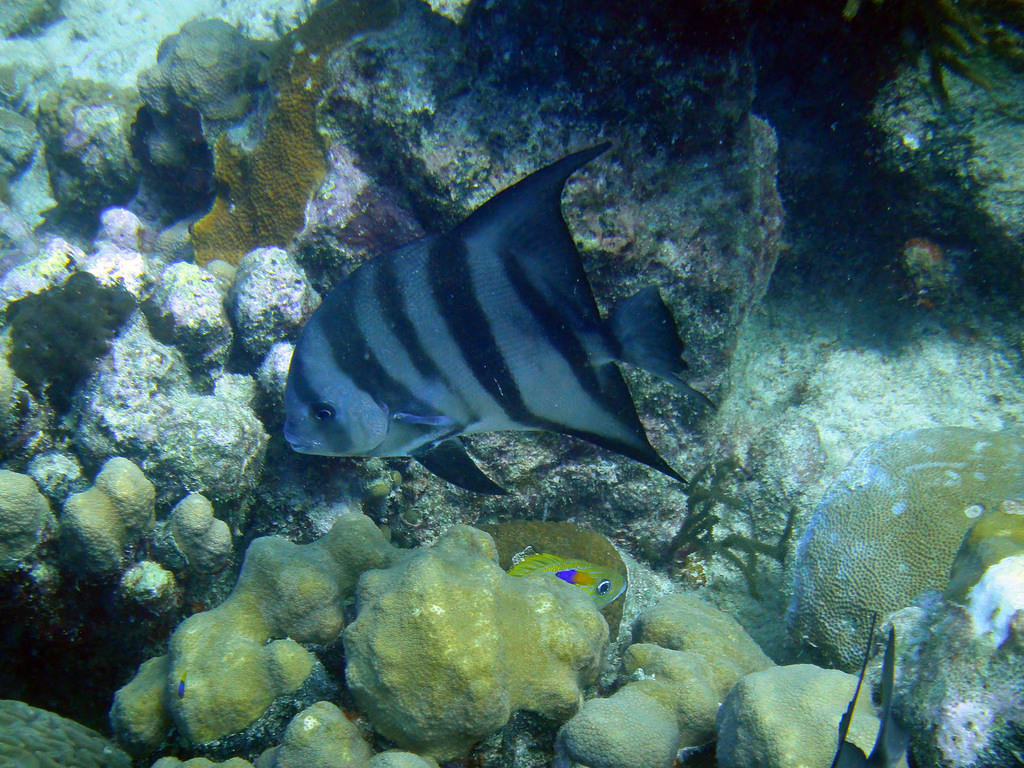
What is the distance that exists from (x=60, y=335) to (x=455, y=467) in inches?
93.0

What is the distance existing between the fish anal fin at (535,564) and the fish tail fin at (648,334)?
1398mm

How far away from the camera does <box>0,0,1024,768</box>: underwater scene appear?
1762 mm

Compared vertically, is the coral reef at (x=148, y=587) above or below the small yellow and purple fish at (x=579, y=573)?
above

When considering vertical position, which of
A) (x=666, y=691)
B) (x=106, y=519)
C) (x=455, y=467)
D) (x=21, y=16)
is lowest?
(x=666, y=691)

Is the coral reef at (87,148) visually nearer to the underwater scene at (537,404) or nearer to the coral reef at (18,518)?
the underwater scene at (537,404)

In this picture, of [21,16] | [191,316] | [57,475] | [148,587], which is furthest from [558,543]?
[21,16]

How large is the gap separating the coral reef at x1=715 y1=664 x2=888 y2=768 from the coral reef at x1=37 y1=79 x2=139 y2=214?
577cm

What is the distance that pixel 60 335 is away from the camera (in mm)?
2891

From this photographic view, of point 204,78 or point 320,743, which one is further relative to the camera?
point 204,78

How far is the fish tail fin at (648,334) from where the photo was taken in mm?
1568

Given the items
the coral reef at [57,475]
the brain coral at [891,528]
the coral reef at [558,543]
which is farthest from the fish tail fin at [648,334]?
the coral reef at [57,475]

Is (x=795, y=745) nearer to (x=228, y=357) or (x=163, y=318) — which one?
(x=228, y=357)

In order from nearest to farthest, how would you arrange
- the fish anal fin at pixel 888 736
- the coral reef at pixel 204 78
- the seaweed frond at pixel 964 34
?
the fish anal fin at pixel 888 736 < the seaweed frond at pixel 964 34 < the coral reef at pixel 204 78

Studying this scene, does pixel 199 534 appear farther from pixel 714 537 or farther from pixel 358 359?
pixel 714 537
